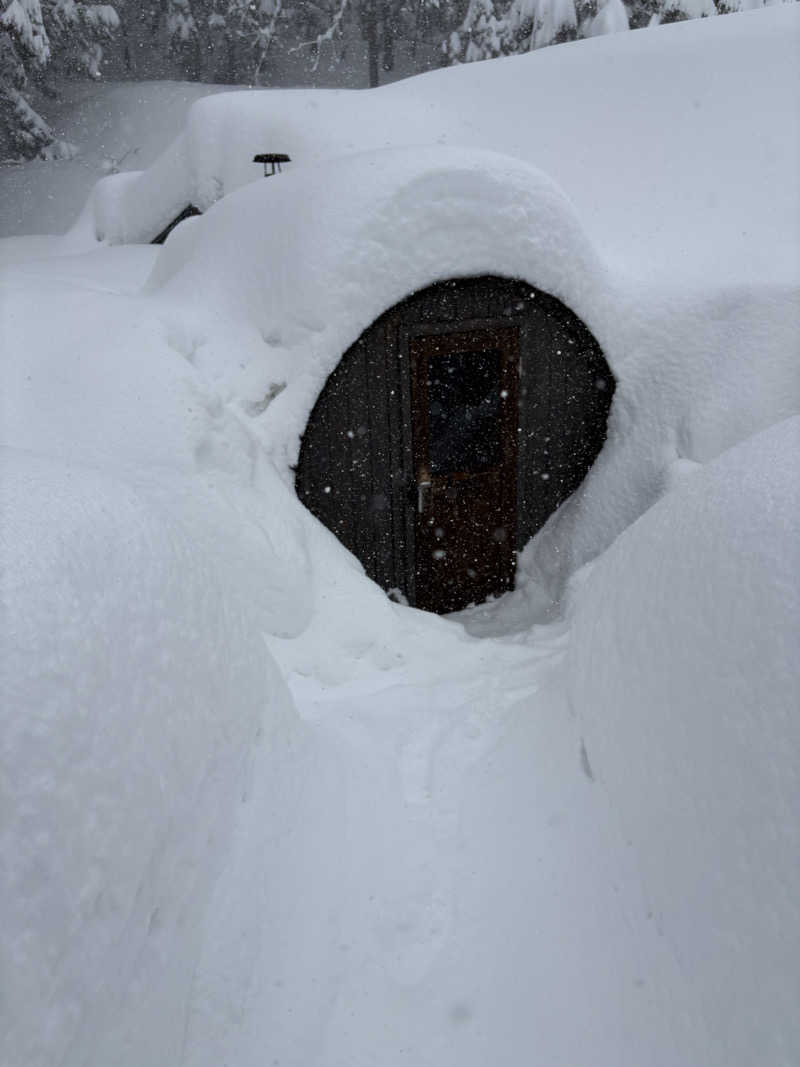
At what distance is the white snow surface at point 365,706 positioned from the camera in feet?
5.90

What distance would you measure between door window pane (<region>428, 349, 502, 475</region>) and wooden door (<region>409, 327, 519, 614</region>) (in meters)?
0.01

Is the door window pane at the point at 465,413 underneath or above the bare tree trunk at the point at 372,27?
underneath

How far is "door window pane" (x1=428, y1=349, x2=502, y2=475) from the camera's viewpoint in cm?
596

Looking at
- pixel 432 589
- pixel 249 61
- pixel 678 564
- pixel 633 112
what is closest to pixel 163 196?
pixel 633 112

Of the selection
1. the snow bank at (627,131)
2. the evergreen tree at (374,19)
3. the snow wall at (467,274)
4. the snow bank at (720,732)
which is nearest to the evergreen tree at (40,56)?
the evergreen tree at (374,19)

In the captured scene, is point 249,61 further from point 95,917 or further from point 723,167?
point 95,917

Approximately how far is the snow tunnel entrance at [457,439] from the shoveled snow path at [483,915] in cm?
233

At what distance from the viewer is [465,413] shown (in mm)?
6836

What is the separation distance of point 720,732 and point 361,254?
392 centimetres

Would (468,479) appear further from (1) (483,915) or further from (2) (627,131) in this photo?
(2) (627,131)

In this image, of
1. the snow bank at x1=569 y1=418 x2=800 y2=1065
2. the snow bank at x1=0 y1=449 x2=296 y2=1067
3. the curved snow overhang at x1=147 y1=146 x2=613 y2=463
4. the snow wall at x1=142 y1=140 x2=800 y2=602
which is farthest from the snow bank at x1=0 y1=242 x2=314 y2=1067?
the snow wall at x1=142 y1=140 x2=800 y2=602

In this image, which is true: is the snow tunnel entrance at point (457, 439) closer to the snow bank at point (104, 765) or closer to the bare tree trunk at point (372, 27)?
the snow bank at point (104, 765)

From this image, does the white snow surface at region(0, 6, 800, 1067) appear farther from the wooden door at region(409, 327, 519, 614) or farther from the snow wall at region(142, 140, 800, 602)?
the wooden door at region(409, 327, 519, 614)

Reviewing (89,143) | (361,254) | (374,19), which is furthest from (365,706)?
(374,19)
